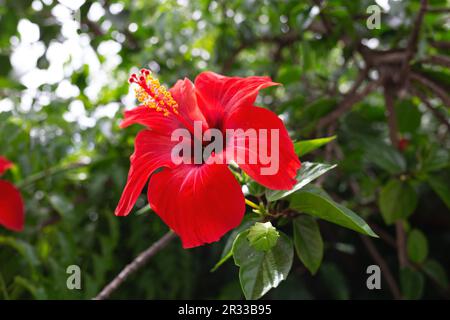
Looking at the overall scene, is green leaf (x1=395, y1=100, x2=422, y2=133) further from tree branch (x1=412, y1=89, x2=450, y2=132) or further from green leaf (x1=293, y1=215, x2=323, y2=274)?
green leaf (x1=293, y1=215, x2=323, y2=274)

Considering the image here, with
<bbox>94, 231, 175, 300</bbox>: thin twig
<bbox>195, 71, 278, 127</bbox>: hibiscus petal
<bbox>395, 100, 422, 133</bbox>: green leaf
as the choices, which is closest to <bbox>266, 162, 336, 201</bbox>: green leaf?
<bbox>195, 71, 278, 127</bbox>: hibiscus petal

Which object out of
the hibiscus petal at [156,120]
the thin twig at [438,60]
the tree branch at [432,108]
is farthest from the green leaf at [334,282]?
the hibiscus petal at [156,120]

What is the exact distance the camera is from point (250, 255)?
0.66m

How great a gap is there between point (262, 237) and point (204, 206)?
0.09 metres

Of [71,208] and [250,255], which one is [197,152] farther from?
[71,208]

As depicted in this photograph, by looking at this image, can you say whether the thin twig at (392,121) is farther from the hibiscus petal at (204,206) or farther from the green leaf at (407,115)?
the hibiscus petal at (204,206)

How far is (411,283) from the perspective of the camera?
3.50 ft

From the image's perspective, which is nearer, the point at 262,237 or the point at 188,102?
the point at 262,237

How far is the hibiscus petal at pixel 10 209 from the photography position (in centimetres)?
108

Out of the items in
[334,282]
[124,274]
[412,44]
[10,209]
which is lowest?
[334,282]

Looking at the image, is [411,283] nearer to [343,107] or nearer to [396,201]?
[396,201]

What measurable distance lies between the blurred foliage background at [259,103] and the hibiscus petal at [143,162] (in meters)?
0.43

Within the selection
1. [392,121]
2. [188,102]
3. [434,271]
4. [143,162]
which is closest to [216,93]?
[188,102]
